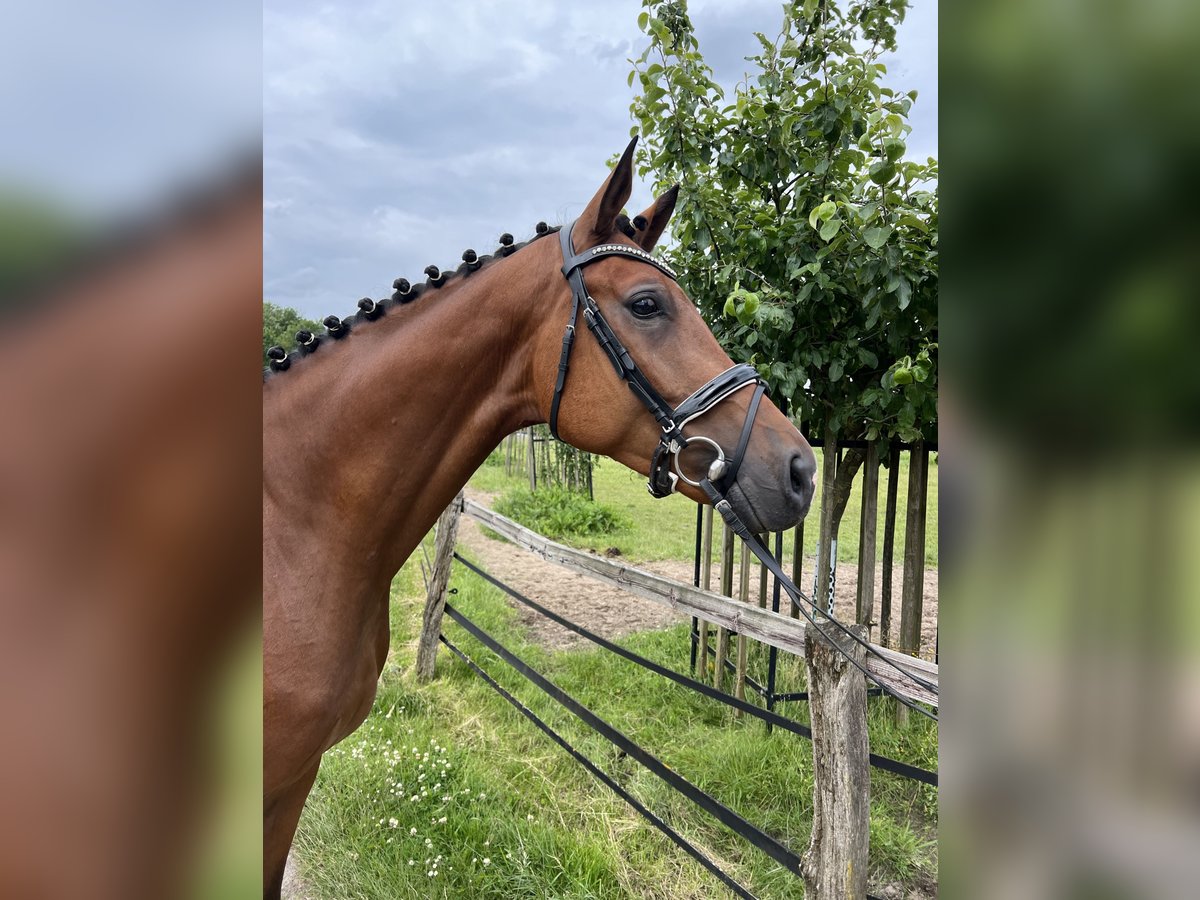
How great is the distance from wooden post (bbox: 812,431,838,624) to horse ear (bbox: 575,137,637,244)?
5.81 feet

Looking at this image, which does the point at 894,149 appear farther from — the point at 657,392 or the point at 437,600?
the point at 437,600

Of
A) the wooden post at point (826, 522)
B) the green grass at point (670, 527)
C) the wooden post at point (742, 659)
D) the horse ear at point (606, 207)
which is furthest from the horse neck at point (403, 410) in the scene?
the green grass at point (670, 527)

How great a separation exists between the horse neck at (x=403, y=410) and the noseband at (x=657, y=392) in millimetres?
87

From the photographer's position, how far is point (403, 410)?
5.66 ft

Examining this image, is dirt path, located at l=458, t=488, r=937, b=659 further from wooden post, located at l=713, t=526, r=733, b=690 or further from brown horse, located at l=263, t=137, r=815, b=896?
brown horse, located at l=263, t=137, r=815, b=896
